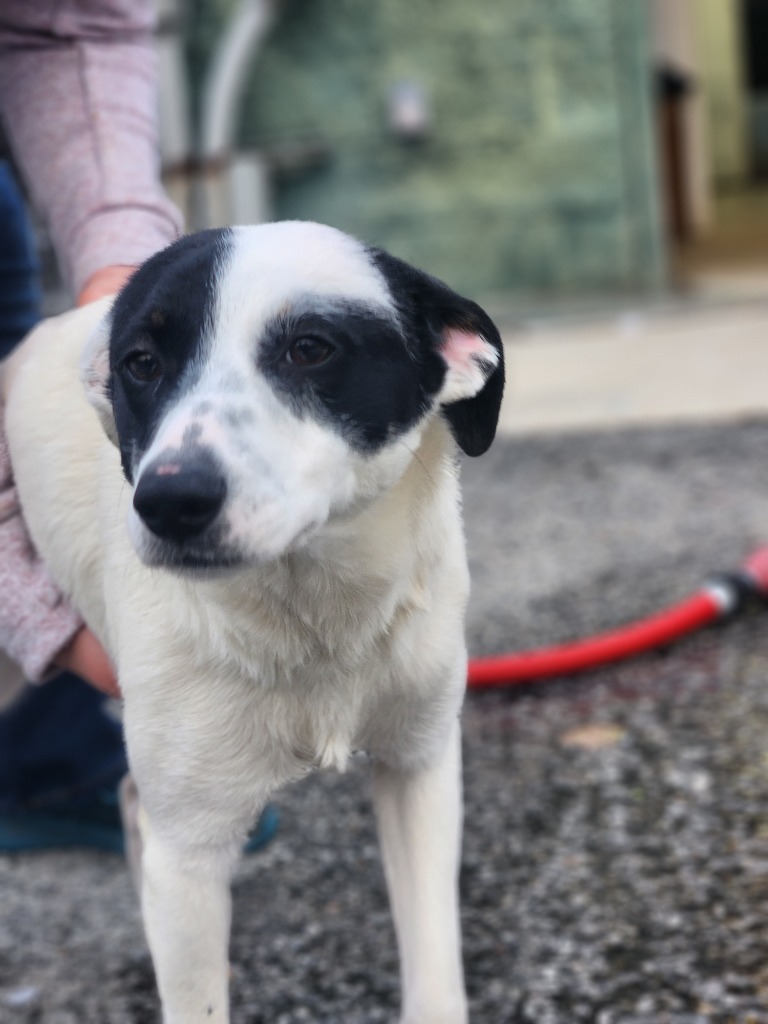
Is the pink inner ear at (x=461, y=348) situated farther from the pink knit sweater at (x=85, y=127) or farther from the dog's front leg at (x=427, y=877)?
the pink knit sweater at (x=85, y=127)

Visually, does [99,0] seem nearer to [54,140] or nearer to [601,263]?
[54,140]

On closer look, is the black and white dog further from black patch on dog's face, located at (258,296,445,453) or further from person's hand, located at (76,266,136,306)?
person's hand, located at (76,266,136,306)

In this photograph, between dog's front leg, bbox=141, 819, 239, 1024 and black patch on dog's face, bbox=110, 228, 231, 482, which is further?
dog's front leg, bbox=141, 819, 239, 1024

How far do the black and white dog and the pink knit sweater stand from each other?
245 mm

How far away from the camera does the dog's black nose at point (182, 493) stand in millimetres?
1351

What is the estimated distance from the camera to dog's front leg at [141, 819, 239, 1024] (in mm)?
1691

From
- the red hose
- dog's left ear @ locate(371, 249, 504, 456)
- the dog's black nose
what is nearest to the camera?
the dog's black nose

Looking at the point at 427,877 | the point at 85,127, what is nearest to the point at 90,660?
the point at 427,877

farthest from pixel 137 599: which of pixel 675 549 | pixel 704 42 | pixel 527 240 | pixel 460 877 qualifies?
pixel 704 42

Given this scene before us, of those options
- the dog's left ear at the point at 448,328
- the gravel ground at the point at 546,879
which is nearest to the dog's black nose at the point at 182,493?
the dog's left ear at the point at 448,328

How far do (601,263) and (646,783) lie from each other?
211 inches

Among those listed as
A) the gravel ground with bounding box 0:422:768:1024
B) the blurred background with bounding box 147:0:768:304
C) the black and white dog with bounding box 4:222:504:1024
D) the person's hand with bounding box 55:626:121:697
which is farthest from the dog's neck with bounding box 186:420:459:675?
the blurred background with bounding box 147:0:768:304

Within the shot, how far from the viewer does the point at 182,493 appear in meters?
1.35

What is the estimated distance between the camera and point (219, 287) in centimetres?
149
